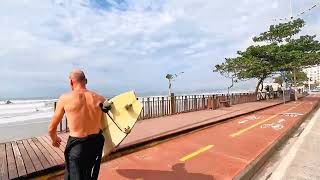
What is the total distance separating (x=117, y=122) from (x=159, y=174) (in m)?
2.01

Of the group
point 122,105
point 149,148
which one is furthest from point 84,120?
point 149,148

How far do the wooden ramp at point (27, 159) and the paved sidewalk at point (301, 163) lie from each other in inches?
176

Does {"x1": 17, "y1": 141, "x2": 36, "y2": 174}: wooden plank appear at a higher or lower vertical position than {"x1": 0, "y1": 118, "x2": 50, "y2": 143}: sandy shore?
higher

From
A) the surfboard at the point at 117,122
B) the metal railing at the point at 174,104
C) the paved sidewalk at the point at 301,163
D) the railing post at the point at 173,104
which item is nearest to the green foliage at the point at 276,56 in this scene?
the metal railing at the point at 174,104

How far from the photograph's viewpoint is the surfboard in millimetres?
4586

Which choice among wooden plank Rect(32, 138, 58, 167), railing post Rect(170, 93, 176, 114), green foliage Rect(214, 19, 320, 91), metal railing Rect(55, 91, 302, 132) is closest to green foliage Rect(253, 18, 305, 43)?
green foliage Rect(214, 19, 320, 91)

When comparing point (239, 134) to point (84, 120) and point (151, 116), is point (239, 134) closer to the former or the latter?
point (151, 116)

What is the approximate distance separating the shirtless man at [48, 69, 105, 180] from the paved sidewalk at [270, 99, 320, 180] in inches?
154

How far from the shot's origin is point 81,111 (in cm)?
386

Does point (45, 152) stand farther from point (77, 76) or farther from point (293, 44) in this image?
point (293, 44)

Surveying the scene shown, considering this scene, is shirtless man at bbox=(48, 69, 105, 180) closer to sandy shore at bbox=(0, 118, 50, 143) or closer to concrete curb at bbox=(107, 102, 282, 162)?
concrete curb at bbox=(107, 102, 282, 162)

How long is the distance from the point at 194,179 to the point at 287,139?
20.6ft

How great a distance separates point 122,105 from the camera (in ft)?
15.6

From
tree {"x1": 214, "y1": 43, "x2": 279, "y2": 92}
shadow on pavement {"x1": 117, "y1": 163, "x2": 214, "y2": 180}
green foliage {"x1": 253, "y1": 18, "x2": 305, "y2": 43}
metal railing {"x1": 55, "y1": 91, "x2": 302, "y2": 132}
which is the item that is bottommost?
Answer: shadow on pavement {"x1": 117, "y1": 163, "x2": 214, "y2": 180}
